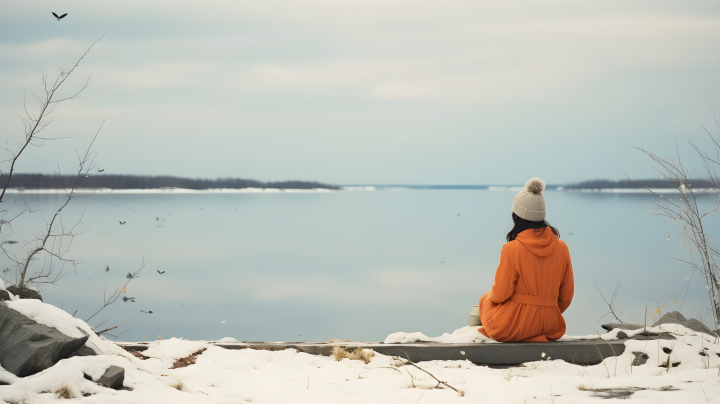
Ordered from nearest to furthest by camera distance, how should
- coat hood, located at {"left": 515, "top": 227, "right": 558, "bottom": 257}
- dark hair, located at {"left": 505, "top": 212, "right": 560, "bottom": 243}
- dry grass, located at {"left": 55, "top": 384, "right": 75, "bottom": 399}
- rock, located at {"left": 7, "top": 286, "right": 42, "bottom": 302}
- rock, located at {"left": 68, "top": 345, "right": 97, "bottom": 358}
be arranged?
dry grass, located at {"left": 55, "top": 384, "right": 75, "bottom": 399}, rock, located at {"left": 68, "top": 345, "right": 97, "bottom": 358}, rock, located at {"left": 7, "top": 286, "right": 42, "bottom": 302}, coat hood, located at {"left": 515, "top": 227, "right": 558, "bottom": 257}, dark hair, located at {"left": 505, "top": 212, "right": 560, "bottom": 243}

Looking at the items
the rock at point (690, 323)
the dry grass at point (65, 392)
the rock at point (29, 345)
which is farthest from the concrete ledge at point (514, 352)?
the dry grass at point (65, 392)

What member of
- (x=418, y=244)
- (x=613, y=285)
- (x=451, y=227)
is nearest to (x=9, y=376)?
(x=613, y=285)

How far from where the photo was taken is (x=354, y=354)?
14.9 feet

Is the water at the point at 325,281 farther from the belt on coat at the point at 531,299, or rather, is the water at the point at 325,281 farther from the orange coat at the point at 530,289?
the belt on coat at the point at 531,299

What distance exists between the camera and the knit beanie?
4414 millimetres

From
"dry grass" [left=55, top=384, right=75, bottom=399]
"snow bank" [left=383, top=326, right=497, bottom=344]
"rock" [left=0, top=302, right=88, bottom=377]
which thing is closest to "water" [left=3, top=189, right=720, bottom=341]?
"snow bank" [left=383, top=326, right=497, bottom=344]

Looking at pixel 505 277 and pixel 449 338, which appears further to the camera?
pixel 449 338

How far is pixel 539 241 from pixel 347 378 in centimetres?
203

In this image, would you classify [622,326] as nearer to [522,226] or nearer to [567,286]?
[567,286]

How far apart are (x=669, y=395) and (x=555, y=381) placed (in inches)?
31.5

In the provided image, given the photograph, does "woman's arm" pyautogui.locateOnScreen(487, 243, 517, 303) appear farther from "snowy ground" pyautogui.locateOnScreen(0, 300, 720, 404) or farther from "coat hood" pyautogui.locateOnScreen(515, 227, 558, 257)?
"snowy ground" pyautogui.locateOnScreen(0, 300, 720, 404)

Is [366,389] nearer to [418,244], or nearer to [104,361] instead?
[104,361]

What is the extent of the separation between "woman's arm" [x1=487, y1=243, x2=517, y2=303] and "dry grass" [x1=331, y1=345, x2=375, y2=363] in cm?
130

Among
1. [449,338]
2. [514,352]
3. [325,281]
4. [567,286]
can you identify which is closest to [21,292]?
[449,338]
